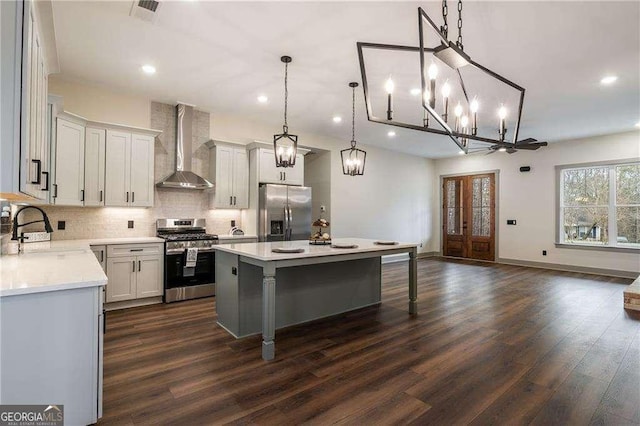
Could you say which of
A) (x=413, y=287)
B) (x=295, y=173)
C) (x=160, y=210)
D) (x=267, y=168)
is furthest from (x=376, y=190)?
(x=160, y=210)

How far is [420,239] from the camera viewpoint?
934 centimetres

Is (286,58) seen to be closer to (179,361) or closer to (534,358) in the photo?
(179,361)

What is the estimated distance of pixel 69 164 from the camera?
389cm

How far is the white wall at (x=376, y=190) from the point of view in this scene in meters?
6.02

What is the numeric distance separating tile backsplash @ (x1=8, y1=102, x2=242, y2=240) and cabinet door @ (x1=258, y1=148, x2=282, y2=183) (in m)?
0.85

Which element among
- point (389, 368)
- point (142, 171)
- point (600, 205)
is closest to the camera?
point (389, 368)

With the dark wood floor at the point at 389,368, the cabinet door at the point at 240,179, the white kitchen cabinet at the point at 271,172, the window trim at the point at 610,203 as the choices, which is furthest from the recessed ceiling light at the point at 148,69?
the window trim at the point at 610,203

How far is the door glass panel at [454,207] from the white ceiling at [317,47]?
431 centimetres

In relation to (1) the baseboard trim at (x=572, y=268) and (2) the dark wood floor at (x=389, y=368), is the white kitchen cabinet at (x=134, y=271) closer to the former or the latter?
Answer: (2) the dark wood floor at (x=389, y=368)

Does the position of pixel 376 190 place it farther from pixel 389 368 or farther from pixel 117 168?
pixel 389 368

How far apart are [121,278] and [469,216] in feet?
27.4

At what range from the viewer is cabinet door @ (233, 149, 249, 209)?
545 cm

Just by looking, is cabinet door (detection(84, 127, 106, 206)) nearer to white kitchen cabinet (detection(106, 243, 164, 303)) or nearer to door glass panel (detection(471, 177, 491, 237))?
white kitchen cabinet (detection(106, 243, 164, 303))

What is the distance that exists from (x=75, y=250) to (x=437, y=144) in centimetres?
723
